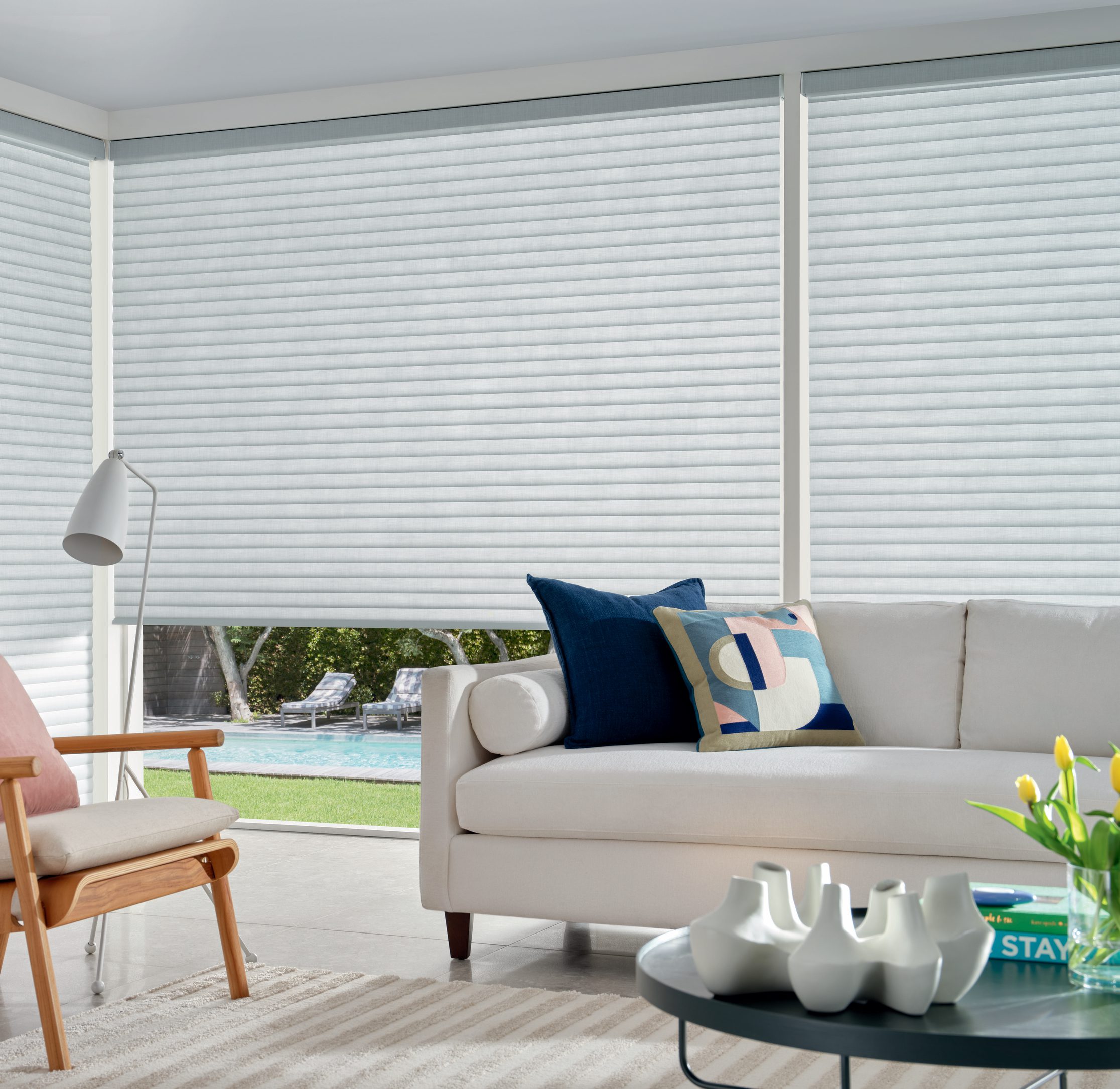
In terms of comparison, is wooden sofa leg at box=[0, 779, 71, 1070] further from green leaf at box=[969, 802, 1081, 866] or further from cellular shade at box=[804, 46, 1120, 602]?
cellular shade at box=[804, 46, 1120, 602]

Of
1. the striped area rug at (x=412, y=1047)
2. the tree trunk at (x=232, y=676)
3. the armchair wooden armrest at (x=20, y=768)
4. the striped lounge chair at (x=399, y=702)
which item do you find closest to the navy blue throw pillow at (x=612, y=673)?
the striped area rug at (x=412, y=1047)

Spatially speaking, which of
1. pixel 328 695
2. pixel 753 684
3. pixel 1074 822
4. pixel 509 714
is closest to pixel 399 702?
pixel 328 695

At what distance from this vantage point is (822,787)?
3.07 metres

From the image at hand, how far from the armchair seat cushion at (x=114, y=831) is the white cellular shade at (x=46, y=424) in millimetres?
2305

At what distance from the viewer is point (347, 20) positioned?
4.47 meters

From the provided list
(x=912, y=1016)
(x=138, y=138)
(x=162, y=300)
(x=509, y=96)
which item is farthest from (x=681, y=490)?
(x=912, y=1016)

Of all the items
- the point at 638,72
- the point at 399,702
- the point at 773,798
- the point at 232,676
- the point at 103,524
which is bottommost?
the point at 399,702

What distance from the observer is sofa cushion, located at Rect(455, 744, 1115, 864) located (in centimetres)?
297

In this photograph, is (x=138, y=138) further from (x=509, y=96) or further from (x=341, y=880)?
(x=341, y=880)

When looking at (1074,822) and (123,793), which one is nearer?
(1074,822)

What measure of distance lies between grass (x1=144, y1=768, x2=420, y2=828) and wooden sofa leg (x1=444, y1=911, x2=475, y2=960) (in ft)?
20.4

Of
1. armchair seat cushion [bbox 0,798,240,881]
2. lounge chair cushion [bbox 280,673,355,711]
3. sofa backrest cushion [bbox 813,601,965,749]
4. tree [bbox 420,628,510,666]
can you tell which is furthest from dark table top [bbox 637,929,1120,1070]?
lounge chair cushion [bbox 280,673,355,711]

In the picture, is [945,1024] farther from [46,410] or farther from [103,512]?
[46,410]

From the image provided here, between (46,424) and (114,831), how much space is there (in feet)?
9.47
